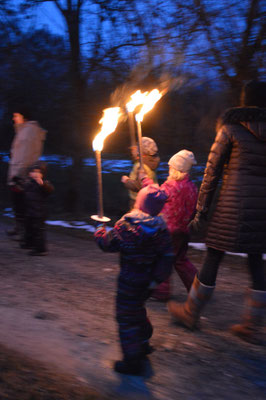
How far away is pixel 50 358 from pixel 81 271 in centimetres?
247

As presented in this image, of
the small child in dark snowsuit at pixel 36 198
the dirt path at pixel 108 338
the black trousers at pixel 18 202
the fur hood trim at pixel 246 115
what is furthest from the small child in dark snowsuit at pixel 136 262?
the black trousers at pixel 18 202

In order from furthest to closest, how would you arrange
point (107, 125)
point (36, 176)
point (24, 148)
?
point (24, 148)
point (36, 176)
point (107, 125)

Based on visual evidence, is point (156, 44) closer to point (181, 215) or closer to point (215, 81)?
point (215, 81)

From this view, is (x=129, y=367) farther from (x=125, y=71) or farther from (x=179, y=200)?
(x=125, y=71)

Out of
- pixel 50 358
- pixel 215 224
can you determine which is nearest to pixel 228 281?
pixel 215 224

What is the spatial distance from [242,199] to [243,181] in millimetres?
136

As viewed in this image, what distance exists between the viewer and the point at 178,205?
13.6 feet

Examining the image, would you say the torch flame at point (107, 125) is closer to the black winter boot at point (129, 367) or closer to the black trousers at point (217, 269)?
the black trousers at point (217, 269)

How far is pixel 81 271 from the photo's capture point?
549 cm

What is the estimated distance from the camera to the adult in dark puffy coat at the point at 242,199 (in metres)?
3.27

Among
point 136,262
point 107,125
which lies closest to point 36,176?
point 107,125

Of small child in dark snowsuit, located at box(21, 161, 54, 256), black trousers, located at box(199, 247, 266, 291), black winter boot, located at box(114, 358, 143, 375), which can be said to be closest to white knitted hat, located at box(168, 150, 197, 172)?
black trousers, located at box(199, 247, 266, 291)

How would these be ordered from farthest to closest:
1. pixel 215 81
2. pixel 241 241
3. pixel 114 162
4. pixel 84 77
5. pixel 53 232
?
1. pixel 114 162
2. pixel 84 77
3. pixel 53 232
4. pixel 215 81
5. pixel 241 241

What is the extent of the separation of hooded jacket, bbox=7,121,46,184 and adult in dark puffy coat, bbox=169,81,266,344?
3.47 m
